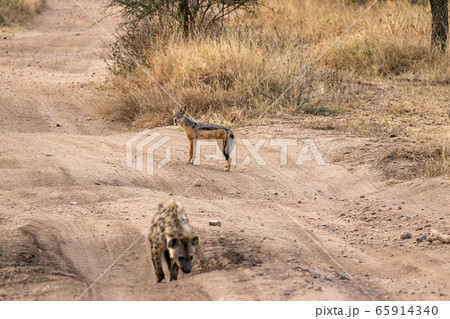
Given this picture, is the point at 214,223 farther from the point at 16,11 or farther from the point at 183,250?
the point at 16,11

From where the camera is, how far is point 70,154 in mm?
9648

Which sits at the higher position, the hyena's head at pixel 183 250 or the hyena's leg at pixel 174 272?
the hyena's head at pixel 183 250

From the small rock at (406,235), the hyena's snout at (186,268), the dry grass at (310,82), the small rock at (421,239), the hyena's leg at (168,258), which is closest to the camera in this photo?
the hyena's snout at (186,268)

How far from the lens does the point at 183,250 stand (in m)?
5.65

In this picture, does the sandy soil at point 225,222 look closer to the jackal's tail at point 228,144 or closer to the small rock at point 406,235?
the small rock at point 406,235

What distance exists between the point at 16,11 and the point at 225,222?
21464 mm

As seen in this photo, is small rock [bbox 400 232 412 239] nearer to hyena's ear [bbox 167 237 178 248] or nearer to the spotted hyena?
the spotted hyena

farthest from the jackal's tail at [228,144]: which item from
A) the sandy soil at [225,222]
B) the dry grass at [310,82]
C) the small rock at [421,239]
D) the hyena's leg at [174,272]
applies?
the hyena's leg at [174,272]

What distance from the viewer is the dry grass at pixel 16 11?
25.0m

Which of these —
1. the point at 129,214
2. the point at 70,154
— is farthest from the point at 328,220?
the point at 70,154

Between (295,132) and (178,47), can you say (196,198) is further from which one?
(178,47)

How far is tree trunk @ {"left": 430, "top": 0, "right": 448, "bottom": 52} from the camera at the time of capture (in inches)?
634

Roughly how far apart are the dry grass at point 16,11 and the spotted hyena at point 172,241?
20836mm

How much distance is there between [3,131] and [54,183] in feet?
13.1
